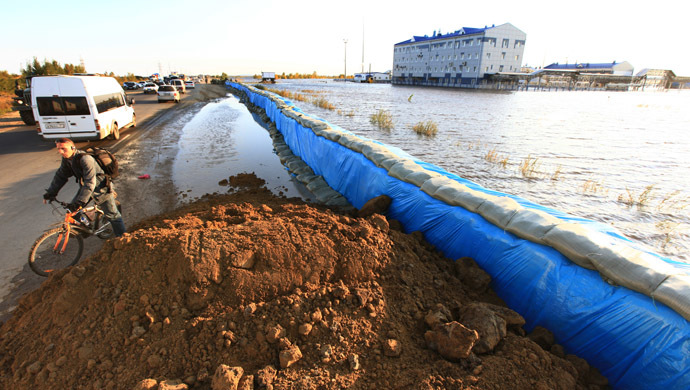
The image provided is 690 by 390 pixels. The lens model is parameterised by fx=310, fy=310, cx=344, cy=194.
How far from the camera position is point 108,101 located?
11.7m

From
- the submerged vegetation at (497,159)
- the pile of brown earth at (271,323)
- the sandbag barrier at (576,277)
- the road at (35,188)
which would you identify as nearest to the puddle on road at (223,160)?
the road at (35,188)

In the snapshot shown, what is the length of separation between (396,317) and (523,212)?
1910mm

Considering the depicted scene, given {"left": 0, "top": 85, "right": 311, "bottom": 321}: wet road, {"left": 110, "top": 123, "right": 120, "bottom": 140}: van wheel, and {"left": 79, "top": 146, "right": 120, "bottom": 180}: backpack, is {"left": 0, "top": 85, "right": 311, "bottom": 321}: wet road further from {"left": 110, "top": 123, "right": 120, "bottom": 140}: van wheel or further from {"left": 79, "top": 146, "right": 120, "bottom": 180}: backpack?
{"left": 79, "top": 146, "right": 120, "bottom": 180}: backpack

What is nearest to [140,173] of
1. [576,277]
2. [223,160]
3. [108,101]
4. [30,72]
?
[223,160]

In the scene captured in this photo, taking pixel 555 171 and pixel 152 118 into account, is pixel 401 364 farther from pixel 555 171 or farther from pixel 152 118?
pixel 152 118

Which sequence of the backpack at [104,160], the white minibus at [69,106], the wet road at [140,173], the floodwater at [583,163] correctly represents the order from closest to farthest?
the backpack at [104,160]
the wet road at [140,173]
the floodwater at [583,163]
the white minibus at [69,106]

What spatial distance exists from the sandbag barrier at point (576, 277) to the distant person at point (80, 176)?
4.52 meters

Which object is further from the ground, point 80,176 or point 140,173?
point 80,176

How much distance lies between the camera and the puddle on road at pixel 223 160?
307 inches

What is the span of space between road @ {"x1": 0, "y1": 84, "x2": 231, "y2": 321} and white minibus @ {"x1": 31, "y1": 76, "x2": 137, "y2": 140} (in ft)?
2.69

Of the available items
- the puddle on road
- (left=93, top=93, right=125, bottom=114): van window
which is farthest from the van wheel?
the puddle on road

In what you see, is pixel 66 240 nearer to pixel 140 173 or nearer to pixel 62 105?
pixel 140 173

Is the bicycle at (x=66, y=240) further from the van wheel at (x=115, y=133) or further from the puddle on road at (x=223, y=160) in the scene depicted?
the van wheel at (x=115, y=133)

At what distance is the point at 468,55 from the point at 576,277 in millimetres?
69800
